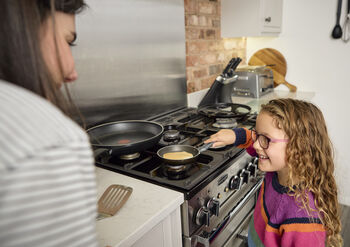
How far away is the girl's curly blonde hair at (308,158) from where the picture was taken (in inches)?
34.4

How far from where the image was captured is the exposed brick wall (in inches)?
79.5

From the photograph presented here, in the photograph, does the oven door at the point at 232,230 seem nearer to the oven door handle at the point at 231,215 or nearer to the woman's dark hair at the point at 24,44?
the oven door handle at the point at 231,215

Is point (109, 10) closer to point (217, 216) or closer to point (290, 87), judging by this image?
point (217, 216)

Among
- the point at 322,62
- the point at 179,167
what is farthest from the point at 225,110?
the point at 322,62

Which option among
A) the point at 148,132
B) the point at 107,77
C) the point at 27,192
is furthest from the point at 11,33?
the point at 107,77

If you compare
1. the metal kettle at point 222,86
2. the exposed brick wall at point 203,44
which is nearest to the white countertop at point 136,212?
the metal kettle at point 222,86

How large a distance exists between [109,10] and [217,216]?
46.8 inches

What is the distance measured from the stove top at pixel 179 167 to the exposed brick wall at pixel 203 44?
68 cm

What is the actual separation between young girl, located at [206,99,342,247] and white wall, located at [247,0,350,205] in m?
1.64

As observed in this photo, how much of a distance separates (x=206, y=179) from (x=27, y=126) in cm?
74

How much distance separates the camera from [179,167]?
1040mm

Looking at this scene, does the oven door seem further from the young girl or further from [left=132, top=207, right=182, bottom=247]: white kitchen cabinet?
the young girl

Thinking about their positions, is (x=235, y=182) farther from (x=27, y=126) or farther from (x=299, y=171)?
(x=27, y=126)

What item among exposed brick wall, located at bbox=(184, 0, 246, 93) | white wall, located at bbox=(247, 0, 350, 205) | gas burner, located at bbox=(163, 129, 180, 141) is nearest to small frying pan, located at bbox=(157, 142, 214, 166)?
gas burner, located at bbox=(163, 129, 180, 141)
